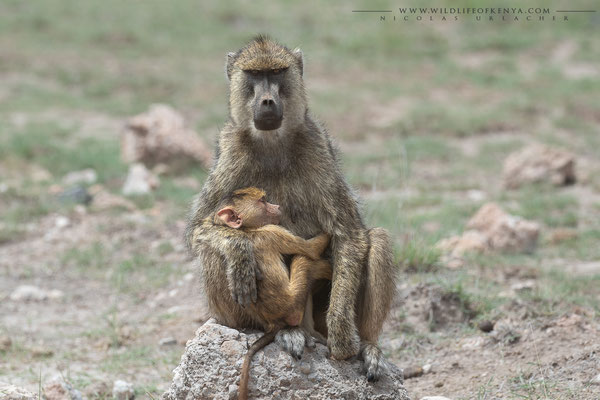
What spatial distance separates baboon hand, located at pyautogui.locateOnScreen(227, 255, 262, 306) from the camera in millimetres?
3988

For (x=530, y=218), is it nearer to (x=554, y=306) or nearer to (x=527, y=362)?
(x=554, y=306)

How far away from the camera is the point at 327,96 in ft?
44.7

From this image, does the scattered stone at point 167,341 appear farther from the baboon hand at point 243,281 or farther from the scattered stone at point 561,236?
the scattered stone at point 561,236

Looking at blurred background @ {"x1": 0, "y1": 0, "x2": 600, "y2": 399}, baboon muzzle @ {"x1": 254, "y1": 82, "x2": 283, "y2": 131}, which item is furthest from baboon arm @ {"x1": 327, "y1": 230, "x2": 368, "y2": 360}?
blurred background @ {"x1": 0, "y1": 0, "x2": 600, "y2": 399}

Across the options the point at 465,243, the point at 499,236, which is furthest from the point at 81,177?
the point at 499,236

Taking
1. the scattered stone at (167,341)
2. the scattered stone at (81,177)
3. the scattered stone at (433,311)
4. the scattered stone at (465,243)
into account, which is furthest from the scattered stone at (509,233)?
the scattered stone at (81,177)

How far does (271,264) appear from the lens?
4.06 meters

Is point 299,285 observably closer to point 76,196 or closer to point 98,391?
point 98,391

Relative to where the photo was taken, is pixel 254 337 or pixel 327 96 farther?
pixel 327 96

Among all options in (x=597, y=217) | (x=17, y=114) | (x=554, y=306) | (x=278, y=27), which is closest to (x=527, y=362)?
(x=554, y=306)

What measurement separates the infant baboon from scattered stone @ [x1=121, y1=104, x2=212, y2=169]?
6.08 m

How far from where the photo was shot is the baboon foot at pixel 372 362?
13.5 ft

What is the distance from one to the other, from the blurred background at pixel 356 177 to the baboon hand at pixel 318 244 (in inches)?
44.4

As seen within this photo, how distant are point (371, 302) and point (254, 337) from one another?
634 millimetres
